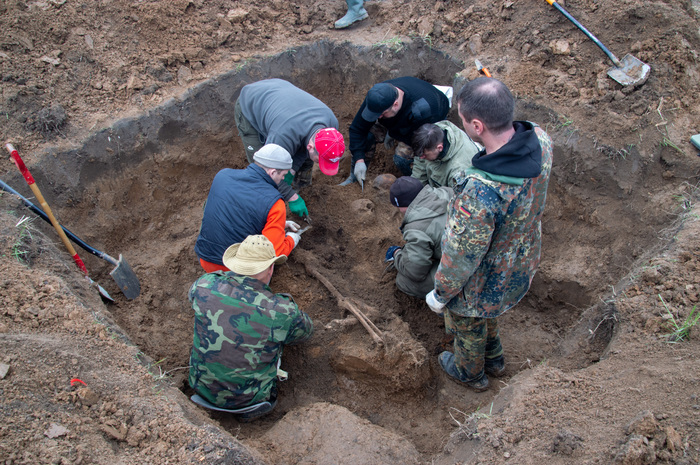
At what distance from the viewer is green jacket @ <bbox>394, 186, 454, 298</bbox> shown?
3.00m

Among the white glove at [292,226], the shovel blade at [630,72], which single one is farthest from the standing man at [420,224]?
the shovel blade at [630,72]

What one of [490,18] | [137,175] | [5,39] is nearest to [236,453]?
[137,175]

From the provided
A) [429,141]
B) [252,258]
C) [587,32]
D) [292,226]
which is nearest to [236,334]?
[252,258]

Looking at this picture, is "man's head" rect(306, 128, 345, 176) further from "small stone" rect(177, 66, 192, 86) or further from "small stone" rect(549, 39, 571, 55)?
"small stone" rect(549, 39, 571, 55)

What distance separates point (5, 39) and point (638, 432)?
6.05 metres

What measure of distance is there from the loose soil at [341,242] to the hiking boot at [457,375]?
72 mm

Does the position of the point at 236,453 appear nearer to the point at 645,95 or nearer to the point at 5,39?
the point at 645,95

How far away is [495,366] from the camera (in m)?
3.27

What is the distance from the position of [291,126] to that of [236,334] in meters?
1.83

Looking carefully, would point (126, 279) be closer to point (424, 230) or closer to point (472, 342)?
point (424, 230)

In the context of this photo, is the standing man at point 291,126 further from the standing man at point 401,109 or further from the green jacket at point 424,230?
the green jacket at point 424,230

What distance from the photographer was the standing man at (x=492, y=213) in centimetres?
207

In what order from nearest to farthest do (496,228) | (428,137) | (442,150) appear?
(496,228), (428,137), (442,150)

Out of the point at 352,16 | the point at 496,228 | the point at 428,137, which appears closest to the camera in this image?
the point at 496,228
